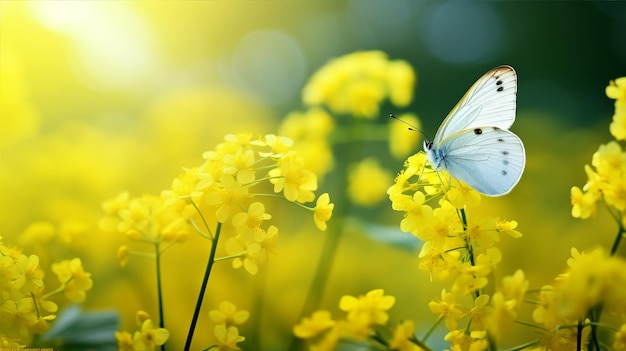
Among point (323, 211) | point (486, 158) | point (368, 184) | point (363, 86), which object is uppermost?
point (363, 86)

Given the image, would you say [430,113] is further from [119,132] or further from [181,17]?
[119,132]

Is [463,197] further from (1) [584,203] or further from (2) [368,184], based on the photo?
(2) [368,184]

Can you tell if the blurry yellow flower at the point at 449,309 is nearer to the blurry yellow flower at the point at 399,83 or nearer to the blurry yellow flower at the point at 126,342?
the blurry yellow flower at the point at 126,342

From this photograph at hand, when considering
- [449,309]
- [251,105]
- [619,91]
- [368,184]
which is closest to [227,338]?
[449,309]

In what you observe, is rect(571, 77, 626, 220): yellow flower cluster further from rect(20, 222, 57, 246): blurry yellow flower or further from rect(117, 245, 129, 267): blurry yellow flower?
rect(20, 222, 57, 246): blurry yellow flower

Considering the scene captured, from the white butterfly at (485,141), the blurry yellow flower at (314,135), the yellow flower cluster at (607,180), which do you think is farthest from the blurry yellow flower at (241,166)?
the blurry yellow flower at (314,135)

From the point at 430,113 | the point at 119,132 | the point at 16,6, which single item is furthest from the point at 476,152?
the point at 430,113

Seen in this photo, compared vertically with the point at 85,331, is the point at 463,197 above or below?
above
